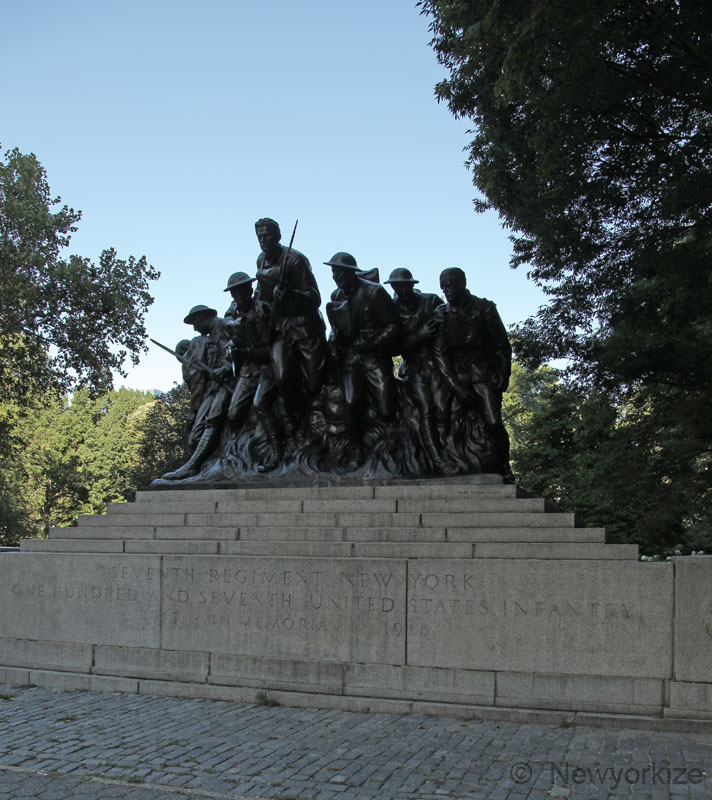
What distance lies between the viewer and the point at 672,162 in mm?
11258

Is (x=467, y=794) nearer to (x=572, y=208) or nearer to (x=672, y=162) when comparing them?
(x=672, y=162)

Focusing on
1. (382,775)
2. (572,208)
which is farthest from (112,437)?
(382,775)

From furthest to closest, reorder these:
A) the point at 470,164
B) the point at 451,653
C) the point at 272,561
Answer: the point at 470,164, the point at 272,561, the point at 451,653

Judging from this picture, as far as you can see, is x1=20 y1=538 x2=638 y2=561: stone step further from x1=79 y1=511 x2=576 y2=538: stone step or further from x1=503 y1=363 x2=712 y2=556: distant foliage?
x1=503 y1=363 x2=712 y2=556: distant foliage

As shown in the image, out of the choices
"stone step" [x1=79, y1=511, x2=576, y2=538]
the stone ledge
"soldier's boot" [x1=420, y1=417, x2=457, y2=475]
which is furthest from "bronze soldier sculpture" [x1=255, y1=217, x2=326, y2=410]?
the stone ledge

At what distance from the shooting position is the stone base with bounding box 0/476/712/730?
7430 millimetres

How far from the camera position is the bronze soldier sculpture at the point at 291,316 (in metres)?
10.8

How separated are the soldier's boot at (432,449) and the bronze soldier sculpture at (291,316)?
1.53 metres

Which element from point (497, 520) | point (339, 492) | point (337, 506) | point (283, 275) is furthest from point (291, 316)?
point (497, 520)

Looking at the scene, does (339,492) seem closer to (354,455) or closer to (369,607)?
(354,455)

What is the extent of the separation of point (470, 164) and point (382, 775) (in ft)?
38.1

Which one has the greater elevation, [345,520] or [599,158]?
[599,158]

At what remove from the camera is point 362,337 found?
10430 millimetres

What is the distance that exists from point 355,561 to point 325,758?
2.39 metres
